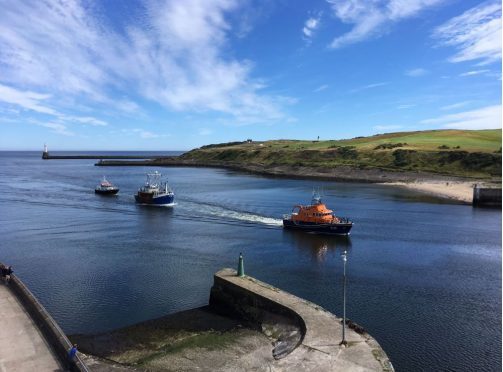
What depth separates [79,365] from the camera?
1402 cm

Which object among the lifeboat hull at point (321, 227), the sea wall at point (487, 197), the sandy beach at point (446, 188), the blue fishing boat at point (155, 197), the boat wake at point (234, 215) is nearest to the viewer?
the lifeboat hull at point (321, 227)

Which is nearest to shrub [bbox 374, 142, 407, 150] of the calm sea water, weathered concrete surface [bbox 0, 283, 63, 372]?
the calm sea water

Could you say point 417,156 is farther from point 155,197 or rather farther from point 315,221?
point 315,221

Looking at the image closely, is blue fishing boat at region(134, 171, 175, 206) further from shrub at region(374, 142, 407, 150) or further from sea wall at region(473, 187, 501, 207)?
shrub at region(374, 142, 407, 150)

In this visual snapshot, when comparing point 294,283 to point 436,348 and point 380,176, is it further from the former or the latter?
point 380,176

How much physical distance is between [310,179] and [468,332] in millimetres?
104042

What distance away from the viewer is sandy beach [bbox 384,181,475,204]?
81.4 metres

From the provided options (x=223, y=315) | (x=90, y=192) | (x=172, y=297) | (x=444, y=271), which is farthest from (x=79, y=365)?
(x=90, y=192)

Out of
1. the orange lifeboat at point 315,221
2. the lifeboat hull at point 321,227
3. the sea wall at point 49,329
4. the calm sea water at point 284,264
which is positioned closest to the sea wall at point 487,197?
the calm sea water at point 284,264

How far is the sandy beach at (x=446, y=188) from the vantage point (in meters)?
81.4

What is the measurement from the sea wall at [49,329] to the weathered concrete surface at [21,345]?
0.17 meters

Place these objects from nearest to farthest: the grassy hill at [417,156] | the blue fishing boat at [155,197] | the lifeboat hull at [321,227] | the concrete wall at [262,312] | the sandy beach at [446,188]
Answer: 1. the concrete wall at [262,312]
2. the lifeboat hull at [321,227]
3. the blue fishing boat at [155,197]
4. the sandy beach at [446,188]
5. the grassy hill at [417,156]

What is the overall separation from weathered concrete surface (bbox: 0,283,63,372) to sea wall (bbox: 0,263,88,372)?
0.17 m

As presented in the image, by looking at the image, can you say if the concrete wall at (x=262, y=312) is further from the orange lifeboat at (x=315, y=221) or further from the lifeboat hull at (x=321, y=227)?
the orange lifeboat at (x=315, y=221)
